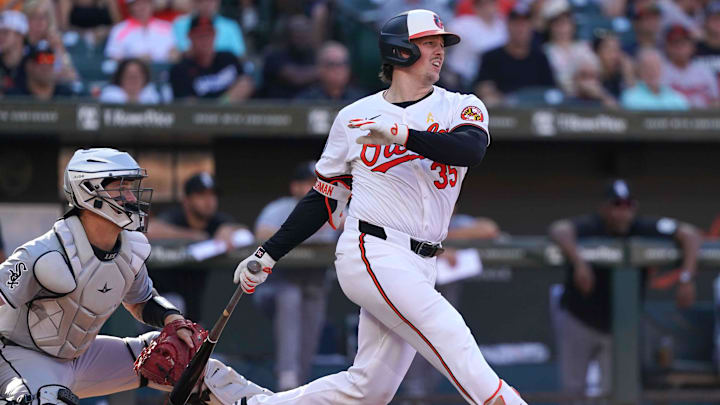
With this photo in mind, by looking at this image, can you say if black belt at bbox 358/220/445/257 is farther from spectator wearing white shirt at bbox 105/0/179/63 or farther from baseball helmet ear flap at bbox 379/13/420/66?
spectator wearing white shirt at bbox 105/0/179/63

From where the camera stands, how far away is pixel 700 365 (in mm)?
6910

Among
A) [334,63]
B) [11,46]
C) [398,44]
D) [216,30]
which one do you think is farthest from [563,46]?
[398,44]

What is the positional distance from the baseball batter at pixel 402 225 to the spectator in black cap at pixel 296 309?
2.39 m

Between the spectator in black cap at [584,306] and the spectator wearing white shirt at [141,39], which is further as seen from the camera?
the spectator wearing white shirt at [141,39]

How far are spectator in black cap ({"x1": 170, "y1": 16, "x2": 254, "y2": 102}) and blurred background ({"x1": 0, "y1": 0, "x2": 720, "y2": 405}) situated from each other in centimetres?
1

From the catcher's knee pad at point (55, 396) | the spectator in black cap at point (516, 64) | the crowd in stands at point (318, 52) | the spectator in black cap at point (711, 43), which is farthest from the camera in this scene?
the spectator in black cap at point (711, 43)

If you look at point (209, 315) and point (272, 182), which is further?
point (272, 182)

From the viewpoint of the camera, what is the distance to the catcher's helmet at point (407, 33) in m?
4.01

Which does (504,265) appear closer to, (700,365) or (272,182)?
(700,365)

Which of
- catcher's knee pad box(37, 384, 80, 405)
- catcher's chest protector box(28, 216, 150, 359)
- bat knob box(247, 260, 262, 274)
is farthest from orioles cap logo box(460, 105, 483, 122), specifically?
catcher's knee pad box(37, 384, 80, 405)

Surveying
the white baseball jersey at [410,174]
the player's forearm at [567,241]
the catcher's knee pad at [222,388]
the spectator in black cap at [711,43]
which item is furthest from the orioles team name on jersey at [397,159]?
the spectator in black cap at [711,43]

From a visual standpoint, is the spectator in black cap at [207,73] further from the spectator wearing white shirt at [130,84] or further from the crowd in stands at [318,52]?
the spectator wearing white shirt at [130,84]

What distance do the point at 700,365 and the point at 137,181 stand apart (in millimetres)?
4034

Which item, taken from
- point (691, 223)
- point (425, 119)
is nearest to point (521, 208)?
point (691, 223)
